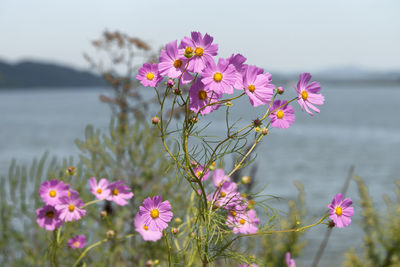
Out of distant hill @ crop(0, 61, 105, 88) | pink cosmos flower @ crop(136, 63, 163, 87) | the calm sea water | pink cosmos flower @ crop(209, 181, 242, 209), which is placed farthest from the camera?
distant hill @ crop(0, 61, 105, 88)

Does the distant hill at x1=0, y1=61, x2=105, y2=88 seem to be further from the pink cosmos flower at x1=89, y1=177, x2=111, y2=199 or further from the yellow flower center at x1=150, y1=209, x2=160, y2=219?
→ the yellow flower center at x1=150, y1=209, x2=160, y2=219

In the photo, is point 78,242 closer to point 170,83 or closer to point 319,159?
point 170,83

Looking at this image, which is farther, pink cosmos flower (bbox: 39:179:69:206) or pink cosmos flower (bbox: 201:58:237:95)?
pink cosmos flower (bbox: 39:179:69:206)

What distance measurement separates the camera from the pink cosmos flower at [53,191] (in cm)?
173

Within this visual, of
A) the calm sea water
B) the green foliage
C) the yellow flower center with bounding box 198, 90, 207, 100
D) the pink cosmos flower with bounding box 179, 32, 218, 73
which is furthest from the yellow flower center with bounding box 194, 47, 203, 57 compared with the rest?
the green foliage

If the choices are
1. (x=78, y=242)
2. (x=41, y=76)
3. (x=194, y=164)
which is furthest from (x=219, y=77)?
(x=41, y=76)

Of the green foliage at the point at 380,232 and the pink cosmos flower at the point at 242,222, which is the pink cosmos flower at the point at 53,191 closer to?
the pink cosmos flower at the point at 242,222

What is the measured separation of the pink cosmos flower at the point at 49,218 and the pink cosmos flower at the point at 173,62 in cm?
85

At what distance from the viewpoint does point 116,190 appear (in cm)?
191

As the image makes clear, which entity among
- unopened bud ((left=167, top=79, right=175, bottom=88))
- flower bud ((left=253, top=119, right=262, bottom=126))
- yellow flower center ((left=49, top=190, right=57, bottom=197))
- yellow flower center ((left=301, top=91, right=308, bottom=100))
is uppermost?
yellow flower center ((left=301, top=91, right=308, bottom=100))

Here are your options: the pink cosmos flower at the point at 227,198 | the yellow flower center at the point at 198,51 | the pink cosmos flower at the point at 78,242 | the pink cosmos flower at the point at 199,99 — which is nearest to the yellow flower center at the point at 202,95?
the pink cosmos flower at the point at 199,99

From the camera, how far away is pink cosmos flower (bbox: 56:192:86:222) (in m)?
1.72

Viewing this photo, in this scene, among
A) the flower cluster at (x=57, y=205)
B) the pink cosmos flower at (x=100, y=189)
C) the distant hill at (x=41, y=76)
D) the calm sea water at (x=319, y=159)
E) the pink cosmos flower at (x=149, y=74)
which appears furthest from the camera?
the distant hill at (x=41, y=76)

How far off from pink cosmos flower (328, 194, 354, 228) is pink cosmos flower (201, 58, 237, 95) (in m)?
0.49
